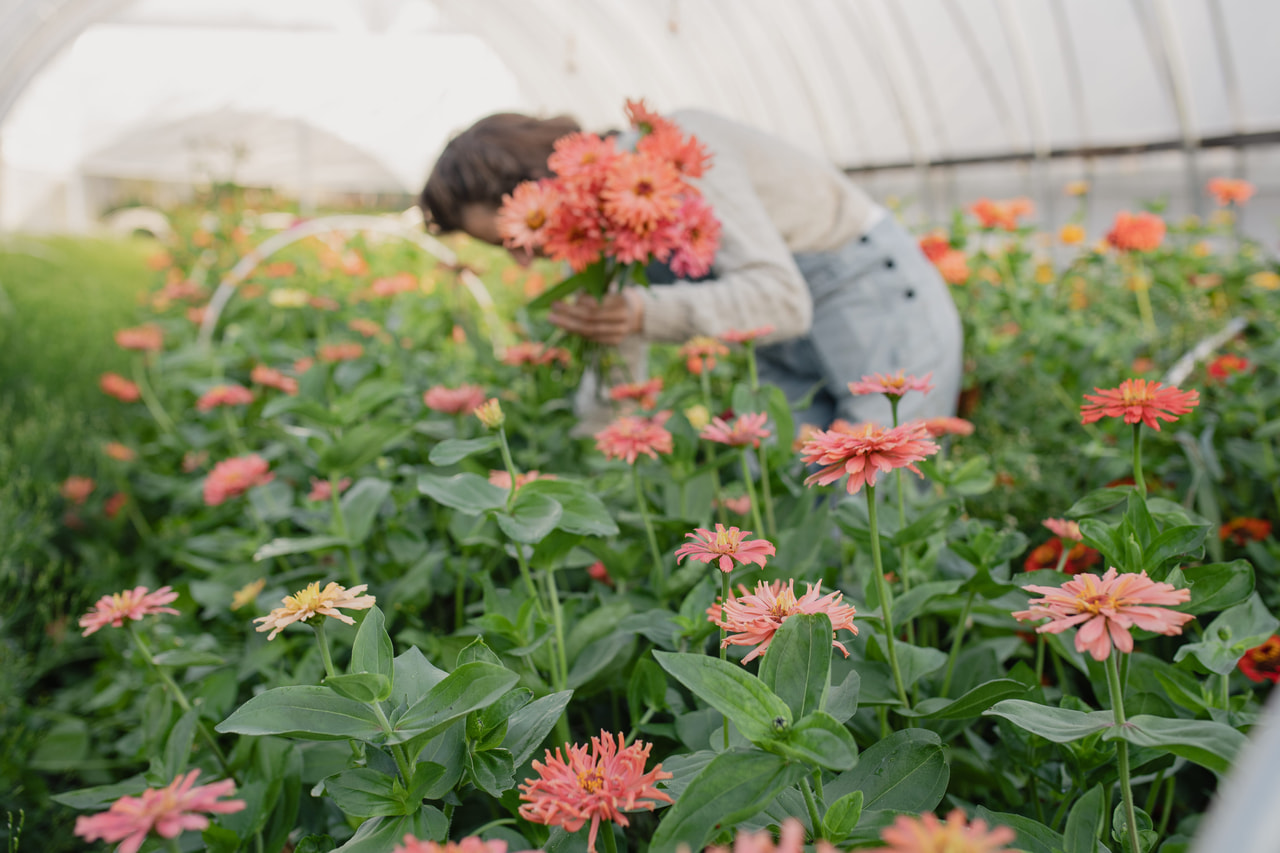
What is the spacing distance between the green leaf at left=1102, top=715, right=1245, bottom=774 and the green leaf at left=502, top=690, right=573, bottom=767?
0.85 ft

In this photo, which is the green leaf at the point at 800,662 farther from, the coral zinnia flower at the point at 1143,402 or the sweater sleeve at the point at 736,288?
the sweater sleeve at the point at 736,288

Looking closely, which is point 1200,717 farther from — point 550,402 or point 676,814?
point 550,402

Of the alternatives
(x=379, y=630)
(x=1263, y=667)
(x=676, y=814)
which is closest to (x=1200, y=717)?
(x=1263, y=667)

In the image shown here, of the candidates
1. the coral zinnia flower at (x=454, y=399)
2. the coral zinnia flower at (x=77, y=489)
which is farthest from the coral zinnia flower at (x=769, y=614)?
the coral zinnia flower at (x=77, y=489)

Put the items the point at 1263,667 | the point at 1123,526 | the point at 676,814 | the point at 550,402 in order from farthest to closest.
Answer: the point at 550,402, the point at 1263,667, the point at 1123,526, the point at 676,814

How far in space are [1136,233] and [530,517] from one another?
51.4 inches

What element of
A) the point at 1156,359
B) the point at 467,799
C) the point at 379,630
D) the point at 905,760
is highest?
the point at 379,630

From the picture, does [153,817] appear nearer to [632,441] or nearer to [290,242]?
[632,441]

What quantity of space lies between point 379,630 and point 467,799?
249 mm

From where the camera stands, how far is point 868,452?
419mm

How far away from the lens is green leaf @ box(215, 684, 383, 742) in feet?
1.26

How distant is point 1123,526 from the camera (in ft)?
1.50

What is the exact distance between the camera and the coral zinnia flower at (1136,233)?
1.42 meters

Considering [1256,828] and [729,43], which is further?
[729,43]
